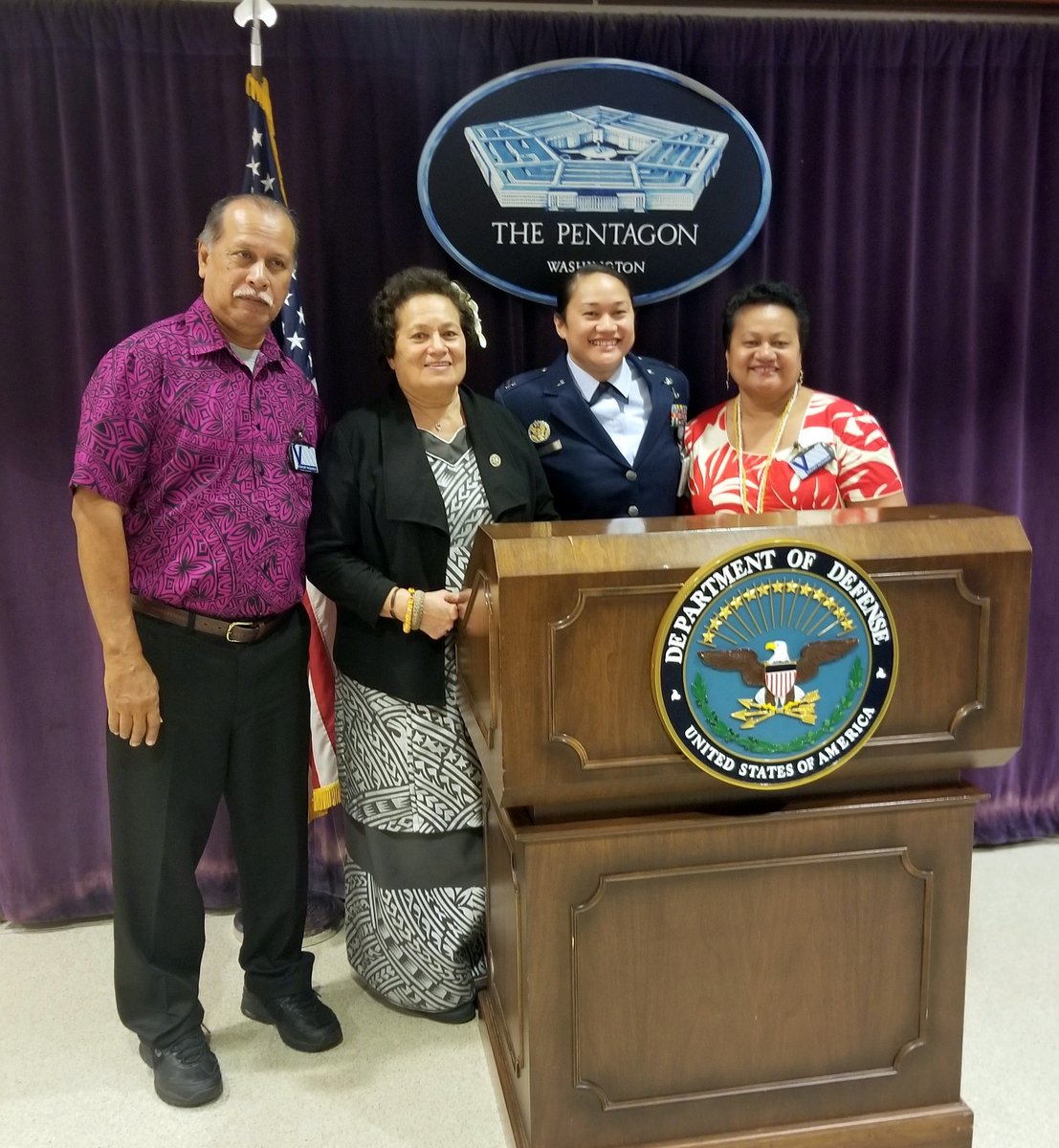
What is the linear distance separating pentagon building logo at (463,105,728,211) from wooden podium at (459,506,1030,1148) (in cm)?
134

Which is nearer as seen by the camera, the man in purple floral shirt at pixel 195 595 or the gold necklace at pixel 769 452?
the man in purple floral shirt at pixel 195 595

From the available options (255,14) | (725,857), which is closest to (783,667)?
(725,857)

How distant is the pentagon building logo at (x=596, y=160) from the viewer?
103 inches

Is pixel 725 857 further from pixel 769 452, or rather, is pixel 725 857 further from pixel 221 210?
pixel 221 210

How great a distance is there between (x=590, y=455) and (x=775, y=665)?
926 millimetres

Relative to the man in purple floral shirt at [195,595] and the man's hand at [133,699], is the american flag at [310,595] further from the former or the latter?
the man's hand at [133,699]

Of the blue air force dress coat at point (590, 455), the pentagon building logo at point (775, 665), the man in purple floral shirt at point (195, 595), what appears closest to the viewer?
the pentagon building logo at point (775, 665)

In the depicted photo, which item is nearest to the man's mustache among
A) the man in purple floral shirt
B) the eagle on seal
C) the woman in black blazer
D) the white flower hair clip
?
the man in purple floral shirt

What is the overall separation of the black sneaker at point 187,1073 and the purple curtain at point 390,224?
787 millimetres

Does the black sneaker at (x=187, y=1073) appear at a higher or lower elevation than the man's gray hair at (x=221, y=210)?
lower

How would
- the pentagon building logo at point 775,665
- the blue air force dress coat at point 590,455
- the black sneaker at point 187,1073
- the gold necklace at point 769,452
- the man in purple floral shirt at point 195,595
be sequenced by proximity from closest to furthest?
the pentagon building logo at point 775,665
the man in purple floral shirt at point 195,595
the black sneaker at point 187,1073
the gold necklace at point 769,452
the blue air force dress coat at point 590,455

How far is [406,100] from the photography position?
8.58ft

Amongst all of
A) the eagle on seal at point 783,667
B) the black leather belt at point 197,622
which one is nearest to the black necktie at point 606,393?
the black leather belt at point 197,622

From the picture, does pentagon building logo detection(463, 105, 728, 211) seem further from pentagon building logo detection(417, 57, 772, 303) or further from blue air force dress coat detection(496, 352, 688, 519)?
blue air force dress coat detection(496, 352, 688, 519)
